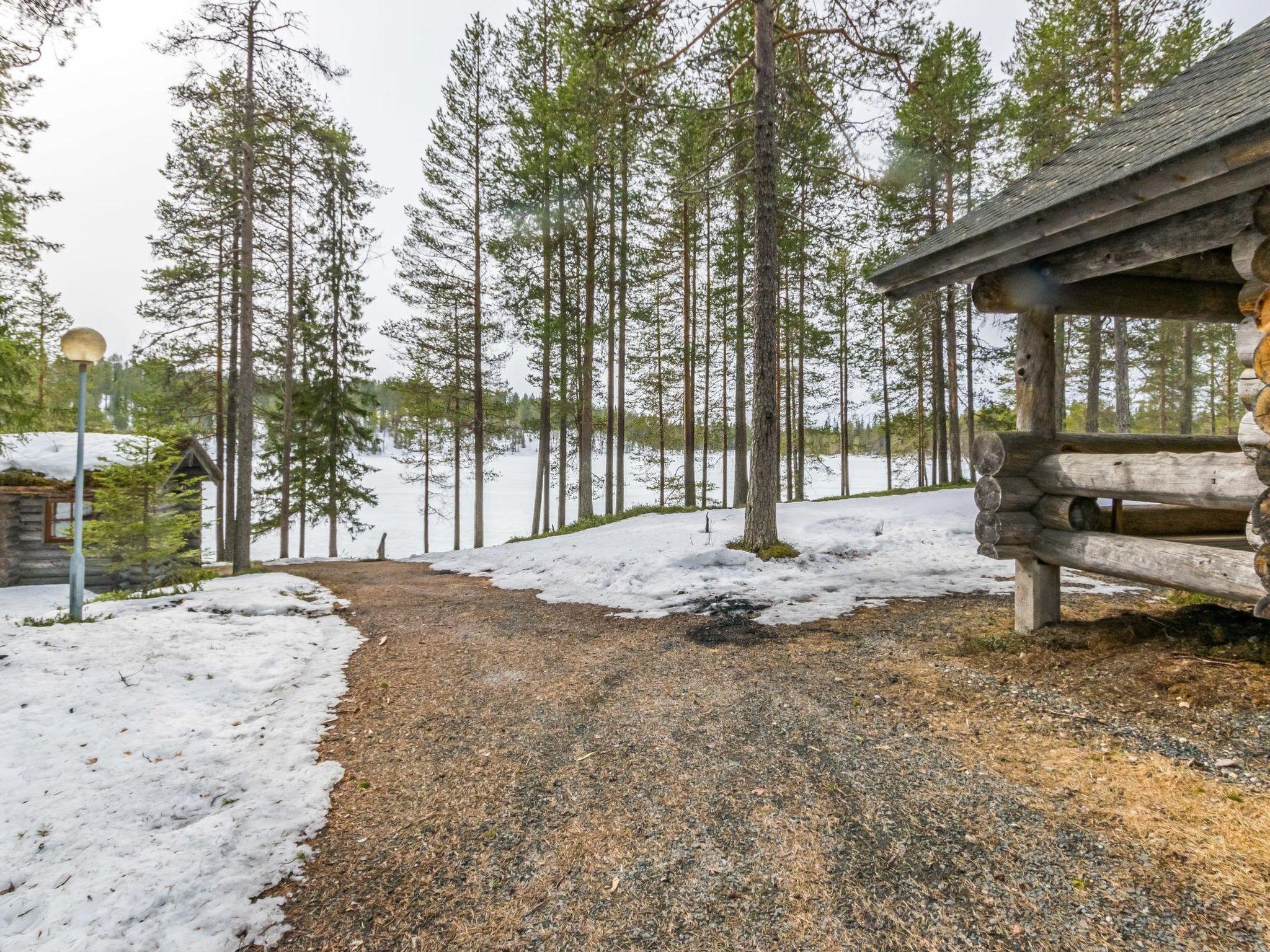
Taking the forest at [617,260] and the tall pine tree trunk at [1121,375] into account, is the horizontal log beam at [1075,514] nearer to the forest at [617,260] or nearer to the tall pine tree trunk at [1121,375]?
the forest at [617,260]

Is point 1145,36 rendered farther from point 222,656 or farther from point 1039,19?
point 222,656

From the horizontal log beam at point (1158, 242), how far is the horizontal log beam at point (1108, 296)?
0.19 metres

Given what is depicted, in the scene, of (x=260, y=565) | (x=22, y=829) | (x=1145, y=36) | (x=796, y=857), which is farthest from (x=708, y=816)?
(x=1145, y=36)

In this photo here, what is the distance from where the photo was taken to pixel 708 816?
101 inches

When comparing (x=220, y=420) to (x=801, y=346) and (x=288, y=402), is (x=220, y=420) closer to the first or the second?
(x=288, y=402)

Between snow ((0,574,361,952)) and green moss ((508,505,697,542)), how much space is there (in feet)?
36.8

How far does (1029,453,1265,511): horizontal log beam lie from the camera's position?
3109 mm

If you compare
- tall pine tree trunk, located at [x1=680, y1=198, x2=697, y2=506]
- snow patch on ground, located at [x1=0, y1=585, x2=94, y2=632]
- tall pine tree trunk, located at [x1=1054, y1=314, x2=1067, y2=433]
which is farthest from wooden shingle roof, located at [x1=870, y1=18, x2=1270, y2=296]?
tall pine tree trunk, located at [x1=1054, y1=314, x2=1067, y2=433]

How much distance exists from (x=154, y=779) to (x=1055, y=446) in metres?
6.95

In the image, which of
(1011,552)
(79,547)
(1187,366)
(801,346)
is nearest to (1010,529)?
(1011,552)

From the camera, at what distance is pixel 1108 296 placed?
15.9ft

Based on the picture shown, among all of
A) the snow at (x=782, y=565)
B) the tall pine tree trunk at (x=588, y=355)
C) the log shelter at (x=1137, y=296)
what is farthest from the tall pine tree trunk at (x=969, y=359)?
the log shelter at (x=1137, y=296)

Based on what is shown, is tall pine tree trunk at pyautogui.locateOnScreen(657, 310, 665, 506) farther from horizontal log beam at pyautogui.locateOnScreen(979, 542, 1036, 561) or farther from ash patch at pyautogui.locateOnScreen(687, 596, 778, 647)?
horizontal log beam at pyautogui.locateOnScreen(979, 542, 1036, 561)

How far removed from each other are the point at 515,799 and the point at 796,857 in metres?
1.46
